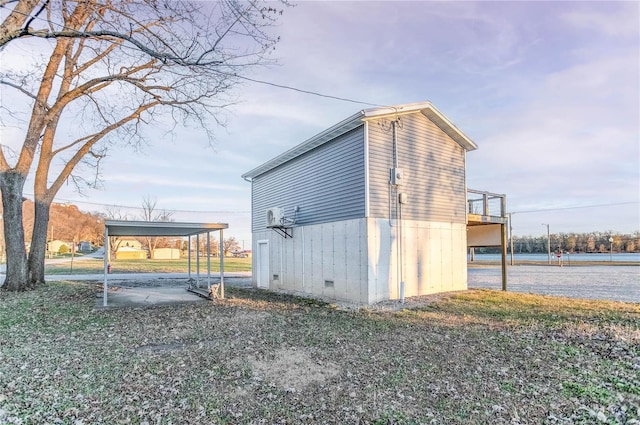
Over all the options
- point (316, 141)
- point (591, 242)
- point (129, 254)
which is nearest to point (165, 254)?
point (129, 254)

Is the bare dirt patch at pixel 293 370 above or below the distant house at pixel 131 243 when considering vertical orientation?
below

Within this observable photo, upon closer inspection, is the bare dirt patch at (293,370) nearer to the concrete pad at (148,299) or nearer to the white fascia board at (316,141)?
the concrete pad at (148,299)

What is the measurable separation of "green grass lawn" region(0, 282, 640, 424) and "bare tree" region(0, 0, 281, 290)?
13.4 feet

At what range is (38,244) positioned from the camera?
417 inches

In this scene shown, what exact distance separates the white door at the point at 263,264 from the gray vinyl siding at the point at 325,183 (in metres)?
1.74

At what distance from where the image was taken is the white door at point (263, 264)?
544 inches

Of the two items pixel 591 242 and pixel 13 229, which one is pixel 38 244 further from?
pixel 591 242

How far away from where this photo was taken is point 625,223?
1688 inches

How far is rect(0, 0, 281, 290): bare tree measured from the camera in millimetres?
5711

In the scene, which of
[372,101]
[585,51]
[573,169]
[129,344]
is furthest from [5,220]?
[573,169]

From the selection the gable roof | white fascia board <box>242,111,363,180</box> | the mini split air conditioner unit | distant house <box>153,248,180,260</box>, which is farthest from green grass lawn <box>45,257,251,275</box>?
the gable roof

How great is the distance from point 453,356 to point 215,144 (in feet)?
32.7

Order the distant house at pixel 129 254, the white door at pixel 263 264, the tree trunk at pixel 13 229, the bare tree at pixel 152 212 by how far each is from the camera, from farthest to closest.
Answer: the bare tree at pixel 152 212 → the distant house at pixel 129 254 → the white door at pixel 263 264 → the tree trunk at pixel 13 229

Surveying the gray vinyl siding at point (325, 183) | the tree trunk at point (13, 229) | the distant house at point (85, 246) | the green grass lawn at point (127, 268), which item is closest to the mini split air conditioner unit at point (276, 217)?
the gray vinyl siding at point (325, 183)
